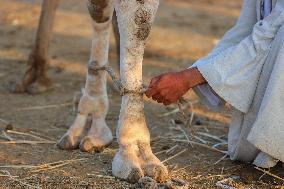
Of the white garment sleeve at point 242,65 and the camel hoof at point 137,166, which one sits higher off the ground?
the white garment sleeve at point 242,65

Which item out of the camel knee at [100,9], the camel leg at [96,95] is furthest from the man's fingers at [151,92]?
the camel knee at [100,9]

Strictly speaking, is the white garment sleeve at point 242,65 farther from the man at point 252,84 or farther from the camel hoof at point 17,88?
the camel hoof at point 17,88

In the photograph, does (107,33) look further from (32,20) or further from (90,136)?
(32,20)

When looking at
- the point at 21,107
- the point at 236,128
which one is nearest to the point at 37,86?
the point at 21,107

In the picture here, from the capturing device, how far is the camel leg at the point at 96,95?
3.22 meters

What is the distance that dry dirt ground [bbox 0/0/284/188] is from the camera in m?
2.82

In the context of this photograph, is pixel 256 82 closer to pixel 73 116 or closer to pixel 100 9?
pixel 100 9

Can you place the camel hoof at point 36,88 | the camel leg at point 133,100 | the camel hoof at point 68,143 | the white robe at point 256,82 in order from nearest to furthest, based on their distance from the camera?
the camel leg at point 133,100 → the white robe at point 256,82 → the camel hoof at point 68,143 → the camel hoof at point 36,88

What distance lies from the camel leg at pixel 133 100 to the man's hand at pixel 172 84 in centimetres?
9

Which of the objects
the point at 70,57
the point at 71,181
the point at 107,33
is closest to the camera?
the point at 71,181

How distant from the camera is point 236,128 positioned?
3.10 meters

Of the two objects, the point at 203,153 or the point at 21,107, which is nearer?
the point at 203,153

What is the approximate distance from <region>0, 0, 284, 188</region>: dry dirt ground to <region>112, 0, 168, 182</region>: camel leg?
8 cm

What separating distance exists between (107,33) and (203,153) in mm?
772
